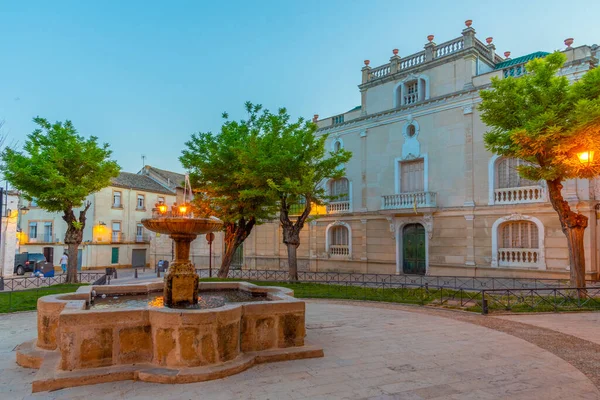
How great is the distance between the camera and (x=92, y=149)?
18.0 m

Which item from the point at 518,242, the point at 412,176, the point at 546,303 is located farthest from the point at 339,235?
the point at 546,303

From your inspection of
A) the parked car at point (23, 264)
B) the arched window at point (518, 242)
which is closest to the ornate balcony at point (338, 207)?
the arched window at point (518, 242)

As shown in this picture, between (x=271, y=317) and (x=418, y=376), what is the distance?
2431 millimetres

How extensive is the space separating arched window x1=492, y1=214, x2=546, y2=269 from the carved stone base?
642 inches

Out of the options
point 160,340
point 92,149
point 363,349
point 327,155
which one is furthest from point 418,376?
point 327,155

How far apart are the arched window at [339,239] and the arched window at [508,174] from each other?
9.21 meters

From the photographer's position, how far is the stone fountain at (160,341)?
5.45m

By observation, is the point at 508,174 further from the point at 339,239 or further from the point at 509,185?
the point at 339,239

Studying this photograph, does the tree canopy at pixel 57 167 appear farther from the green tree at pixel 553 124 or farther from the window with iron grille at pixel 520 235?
the window with iron grille at pixel 520 235

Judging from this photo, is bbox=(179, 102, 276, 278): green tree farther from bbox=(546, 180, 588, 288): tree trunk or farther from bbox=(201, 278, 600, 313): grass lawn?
bbox=(546, 180, 588, 288): tree trunk

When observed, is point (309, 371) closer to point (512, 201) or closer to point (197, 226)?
point (197, 226)

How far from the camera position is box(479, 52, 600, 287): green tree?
443 inches

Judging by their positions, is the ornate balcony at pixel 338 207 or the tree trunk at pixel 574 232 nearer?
the tree trunk at pixel 574 232

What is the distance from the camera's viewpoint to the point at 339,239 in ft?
84.6
